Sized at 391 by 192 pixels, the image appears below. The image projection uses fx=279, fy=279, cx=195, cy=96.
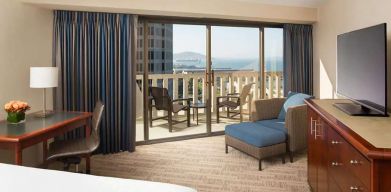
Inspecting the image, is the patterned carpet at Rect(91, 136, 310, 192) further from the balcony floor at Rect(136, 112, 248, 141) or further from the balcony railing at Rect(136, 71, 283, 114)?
the balcony railing at Rect(136, 71, 283, 114)

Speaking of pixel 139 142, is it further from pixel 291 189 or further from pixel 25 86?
pixel 291 189

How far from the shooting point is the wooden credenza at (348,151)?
3.75 feet

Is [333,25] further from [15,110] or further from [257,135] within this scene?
[15,110]

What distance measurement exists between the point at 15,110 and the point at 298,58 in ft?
12.9

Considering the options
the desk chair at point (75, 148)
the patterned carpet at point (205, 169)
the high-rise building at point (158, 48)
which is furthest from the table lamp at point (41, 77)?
the high-rise building at point (158, 48)

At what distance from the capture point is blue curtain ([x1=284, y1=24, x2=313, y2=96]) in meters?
4.46

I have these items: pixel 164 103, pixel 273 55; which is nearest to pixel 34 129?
pixel 164 103

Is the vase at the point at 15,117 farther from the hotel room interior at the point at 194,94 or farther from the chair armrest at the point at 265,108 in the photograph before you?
the chair armrest at the point at 265,108

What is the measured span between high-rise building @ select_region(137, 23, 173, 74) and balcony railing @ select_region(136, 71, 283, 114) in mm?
167

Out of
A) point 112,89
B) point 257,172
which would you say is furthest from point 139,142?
point 257,172

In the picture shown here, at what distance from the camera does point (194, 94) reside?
491cm

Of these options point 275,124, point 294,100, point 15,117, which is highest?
point 294,100

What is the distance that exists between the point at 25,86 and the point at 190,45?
2.30 m

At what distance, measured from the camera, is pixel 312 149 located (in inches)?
94.1
